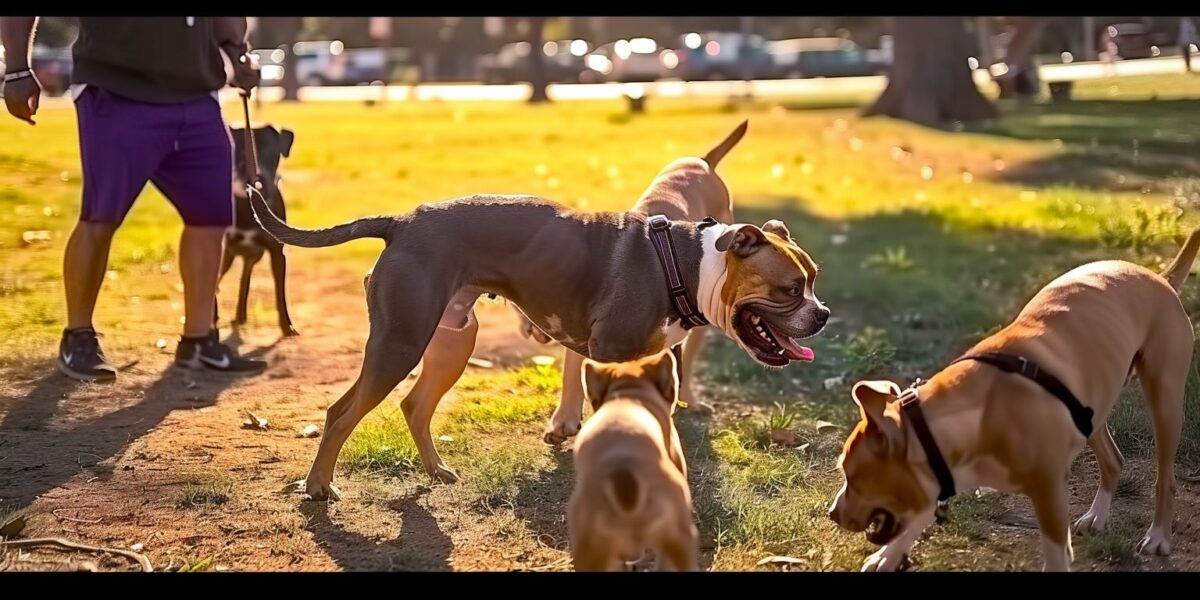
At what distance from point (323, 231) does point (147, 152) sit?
201 centimetres

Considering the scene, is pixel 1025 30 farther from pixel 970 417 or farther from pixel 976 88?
pixel 970 417

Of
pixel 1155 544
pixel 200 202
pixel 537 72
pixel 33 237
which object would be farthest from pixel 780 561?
pixel 537 72

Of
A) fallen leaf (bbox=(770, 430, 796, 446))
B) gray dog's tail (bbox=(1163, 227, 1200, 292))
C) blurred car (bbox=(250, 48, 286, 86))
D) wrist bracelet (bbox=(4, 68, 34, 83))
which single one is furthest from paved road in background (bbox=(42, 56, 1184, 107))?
gray dog's tail (bbox=(1163, 227, 1200, 292))

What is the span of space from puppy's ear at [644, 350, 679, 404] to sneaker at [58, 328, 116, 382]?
12.6 feet

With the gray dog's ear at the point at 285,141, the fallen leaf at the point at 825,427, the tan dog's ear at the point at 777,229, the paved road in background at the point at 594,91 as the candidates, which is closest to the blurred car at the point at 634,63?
the paved road in background at the point at 594,91

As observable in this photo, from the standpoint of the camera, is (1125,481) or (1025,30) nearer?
(1125,481)

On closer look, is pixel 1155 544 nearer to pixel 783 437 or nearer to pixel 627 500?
pixel 783 437

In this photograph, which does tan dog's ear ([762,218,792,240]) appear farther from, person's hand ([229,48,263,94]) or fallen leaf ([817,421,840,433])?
person's hand ([229,48,263,94])

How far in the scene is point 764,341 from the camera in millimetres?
5316

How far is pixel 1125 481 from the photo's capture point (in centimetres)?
548

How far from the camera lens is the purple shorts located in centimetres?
662

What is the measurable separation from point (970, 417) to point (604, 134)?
18375 millimetres

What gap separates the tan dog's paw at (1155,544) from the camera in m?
4.70

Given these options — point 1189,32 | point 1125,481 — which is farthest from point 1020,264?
point 1125,481
